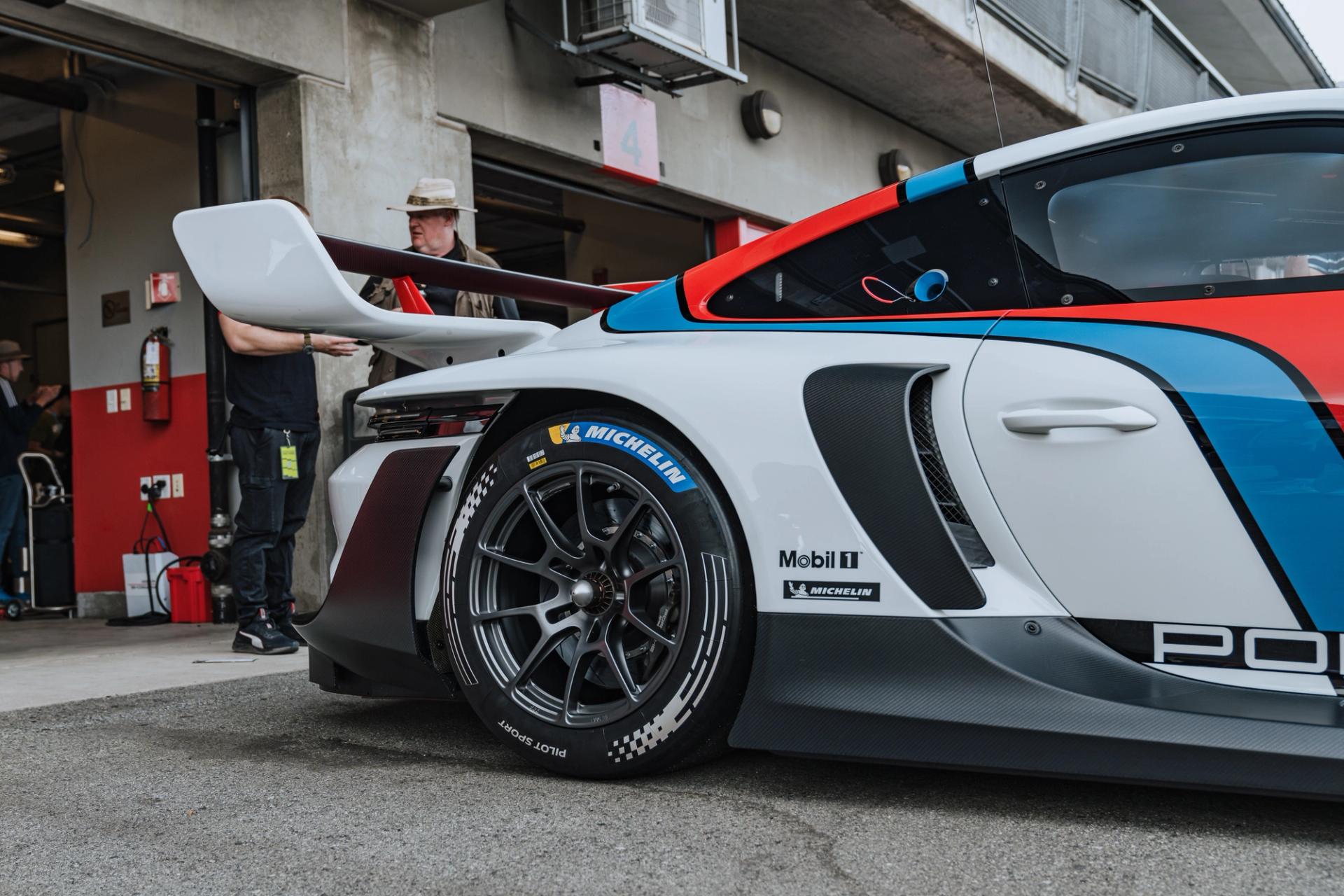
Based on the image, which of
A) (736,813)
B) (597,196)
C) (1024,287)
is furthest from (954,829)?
(597,196)

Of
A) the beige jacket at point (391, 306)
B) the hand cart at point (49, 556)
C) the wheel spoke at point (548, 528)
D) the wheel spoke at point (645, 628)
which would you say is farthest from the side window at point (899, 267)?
the hand cart at point (49, 556)

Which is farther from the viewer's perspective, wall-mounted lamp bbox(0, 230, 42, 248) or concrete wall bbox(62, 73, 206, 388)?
wall-mounted lamp bbox(0, 230, 42, 248)

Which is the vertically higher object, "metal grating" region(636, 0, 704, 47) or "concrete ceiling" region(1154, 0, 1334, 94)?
"concrete ceiling" region(1154, 0, 1334, 94)

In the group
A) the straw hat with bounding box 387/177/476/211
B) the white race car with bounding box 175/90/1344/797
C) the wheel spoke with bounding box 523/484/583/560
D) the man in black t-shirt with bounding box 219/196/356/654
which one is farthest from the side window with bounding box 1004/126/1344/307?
the man in black t-shirt with bounding box 219/196/356/654

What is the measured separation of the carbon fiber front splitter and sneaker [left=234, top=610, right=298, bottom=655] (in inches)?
119

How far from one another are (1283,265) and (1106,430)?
40 cm

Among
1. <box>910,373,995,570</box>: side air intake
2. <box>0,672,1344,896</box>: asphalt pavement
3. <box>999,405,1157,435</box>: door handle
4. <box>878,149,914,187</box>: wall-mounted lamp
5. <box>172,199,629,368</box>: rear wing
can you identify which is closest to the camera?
<box>0,672,1344,896</box>: asphalt pavement

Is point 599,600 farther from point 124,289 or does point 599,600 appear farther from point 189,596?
point 124,289

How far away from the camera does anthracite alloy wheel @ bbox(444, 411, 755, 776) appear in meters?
2.25

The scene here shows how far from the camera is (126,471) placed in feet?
24.1

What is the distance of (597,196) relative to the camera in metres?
8.95

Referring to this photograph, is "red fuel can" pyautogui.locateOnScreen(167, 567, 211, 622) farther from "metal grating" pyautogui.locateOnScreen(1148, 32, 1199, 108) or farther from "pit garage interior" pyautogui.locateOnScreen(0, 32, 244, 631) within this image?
"metal grating" pyautogui.locateOnScreen(1148, 32, 1199, 108)

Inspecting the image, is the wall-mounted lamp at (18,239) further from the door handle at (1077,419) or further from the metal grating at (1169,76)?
the door handle at (1077,419)

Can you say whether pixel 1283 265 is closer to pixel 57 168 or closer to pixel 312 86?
pixel 312 86
